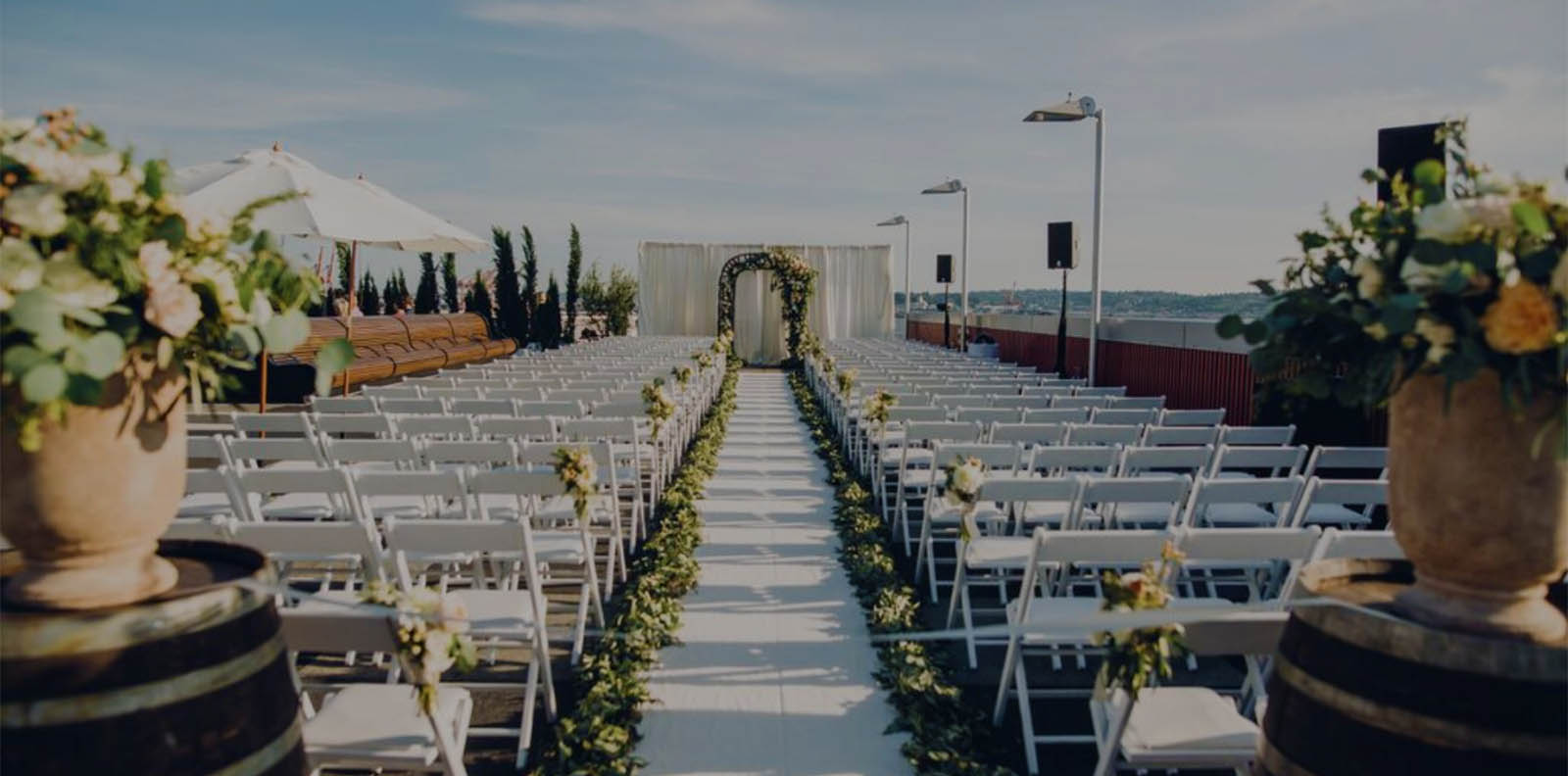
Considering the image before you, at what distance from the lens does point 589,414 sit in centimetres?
752

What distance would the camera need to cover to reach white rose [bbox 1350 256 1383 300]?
5.94ft

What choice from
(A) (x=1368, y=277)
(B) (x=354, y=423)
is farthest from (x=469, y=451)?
(A) (x=1368, y=277)

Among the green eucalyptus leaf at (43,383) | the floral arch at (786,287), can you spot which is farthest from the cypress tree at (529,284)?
the green eucalyptus leaf at (43,383)

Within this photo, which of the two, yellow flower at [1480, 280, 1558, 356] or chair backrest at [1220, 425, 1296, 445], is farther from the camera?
chair backrest at [1220, 425, 1296, 445]

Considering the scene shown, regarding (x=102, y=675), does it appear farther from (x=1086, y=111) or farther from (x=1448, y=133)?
(x=1086, y=111)

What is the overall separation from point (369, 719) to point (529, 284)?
21.2m

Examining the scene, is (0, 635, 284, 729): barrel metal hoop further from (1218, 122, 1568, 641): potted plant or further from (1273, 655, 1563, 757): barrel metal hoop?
(1218, 122, 1568, 641): potted plant

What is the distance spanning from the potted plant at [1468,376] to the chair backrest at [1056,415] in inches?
202

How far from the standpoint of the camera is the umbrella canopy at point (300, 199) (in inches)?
257

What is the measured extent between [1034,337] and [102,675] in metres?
16.6

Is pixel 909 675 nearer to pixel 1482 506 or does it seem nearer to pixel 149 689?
pixel 1482 506

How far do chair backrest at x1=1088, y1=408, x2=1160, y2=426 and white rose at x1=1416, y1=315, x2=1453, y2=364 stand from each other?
567cm

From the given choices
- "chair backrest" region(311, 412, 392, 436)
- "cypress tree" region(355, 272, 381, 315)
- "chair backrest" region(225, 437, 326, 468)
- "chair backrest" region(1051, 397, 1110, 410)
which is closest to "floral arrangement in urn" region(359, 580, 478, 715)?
"chair backrest" region(225, 437, 326, 468)

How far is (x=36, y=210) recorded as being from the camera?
1640 mm
